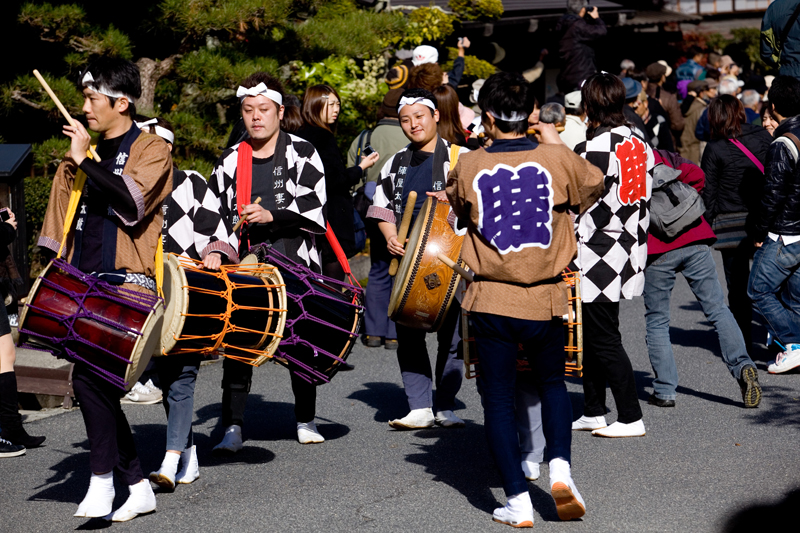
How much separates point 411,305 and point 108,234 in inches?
64.4

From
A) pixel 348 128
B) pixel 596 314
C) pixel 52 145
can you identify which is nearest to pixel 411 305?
pixel 596 314

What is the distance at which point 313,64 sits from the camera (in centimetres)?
1050

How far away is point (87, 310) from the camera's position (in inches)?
149

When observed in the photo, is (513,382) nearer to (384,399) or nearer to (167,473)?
(167,473)

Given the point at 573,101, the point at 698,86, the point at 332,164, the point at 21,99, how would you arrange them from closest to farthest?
the point at 332,164, the point at 21,99, the point at 573,101, the point at 698,86

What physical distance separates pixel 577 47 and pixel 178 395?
26.7ft

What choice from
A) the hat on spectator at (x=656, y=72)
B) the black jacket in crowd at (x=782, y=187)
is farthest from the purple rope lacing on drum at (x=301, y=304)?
the hat on spectator at (x=656, y=72)

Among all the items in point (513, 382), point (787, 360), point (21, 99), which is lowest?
point (787, 360)

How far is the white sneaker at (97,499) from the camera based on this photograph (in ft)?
12.8

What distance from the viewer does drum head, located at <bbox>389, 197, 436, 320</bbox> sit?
15.8 ft

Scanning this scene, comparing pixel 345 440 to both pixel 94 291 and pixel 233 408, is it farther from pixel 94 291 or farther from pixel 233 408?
pixel 94 291

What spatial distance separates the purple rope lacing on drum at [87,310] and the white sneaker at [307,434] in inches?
65.1

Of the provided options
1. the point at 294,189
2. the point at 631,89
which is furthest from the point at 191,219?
the point at 631,89

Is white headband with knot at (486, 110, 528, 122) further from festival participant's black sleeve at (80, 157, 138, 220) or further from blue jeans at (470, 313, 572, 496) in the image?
festival participant's black sleeve at (80, 157, 138, 220)
